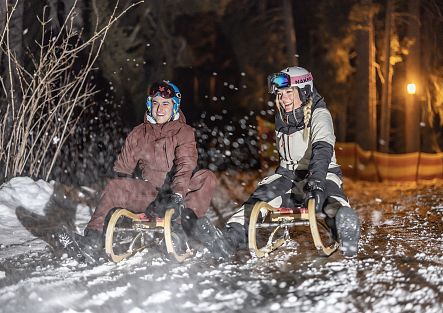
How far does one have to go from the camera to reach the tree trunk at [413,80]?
18969 millimetres

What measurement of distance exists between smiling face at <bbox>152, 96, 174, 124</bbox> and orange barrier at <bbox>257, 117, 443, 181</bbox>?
11.9m

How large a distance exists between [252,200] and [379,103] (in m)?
16.9

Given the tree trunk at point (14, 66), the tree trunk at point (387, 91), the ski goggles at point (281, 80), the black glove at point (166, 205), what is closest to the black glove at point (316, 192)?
the ski goggles at point (281, 80)

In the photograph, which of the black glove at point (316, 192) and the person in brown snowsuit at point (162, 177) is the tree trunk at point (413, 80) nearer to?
the person in brown snowsuit at point (162, 177)

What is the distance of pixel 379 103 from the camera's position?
21859 mm

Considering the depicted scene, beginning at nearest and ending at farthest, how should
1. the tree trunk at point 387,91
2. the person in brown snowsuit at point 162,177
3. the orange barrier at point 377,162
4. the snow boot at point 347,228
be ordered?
the snow boot at point 347,228
the person in brown snowsuit at point 162,177
the orange barrier at point 377,162
the tree trunk at point 387,91

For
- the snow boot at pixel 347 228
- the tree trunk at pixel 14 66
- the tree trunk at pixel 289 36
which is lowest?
the snow boot at pixel 347 228

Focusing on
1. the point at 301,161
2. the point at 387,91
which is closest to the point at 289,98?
the point at 301,161

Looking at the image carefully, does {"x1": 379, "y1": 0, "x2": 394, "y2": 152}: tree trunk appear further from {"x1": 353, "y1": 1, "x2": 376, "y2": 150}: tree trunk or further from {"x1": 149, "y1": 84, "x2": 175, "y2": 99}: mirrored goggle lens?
{"x1": 149, "y1": 84, "x2": 175, "y2": 99}: mirrored goggle lens

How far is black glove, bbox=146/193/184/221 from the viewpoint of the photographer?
5.41 meters

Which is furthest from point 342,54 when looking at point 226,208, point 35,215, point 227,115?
point 35,215

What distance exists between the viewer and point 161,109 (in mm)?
5957

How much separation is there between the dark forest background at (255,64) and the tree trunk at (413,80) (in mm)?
33

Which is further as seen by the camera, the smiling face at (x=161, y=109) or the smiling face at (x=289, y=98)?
the smiling face at (x=161, y=109)
